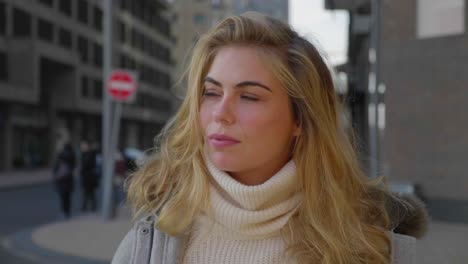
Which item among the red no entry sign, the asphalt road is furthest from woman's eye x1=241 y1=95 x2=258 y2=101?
the red no entry sign

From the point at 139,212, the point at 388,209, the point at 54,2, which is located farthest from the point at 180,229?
the point at 54,2

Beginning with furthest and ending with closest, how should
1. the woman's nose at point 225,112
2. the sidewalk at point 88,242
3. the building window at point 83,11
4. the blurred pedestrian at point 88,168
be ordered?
the building window at point 83,11, the blurred pedestrian at point 88,168, the sidewalk at point 88,242, the woman's nose at point 225,112

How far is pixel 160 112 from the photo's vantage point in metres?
70.6

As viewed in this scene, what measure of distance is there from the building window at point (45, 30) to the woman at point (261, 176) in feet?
124

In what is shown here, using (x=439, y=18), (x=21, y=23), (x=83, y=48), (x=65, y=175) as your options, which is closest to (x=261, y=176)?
(x=439, y=18)

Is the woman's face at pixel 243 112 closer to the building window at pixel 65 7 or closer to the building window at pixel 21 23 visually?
the building window at pixel 21 23

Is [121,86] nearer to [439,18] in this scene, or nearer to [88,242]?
[88,242]

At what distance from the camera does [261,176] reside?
1643 millimetres

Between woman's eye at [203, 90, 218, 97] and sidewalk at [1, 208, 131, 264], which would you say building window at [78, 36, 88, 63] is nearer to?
sidewalk at [1, 208, 131, 264]

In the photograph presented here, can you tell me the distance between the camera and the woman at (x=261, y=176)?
1.55 m

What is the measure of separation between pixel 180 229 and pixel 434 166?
9.97 metres

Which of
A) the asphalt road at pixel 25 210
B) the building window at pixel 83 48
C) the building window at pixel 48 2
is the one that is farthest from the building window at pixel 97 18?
the asphalt road at pixel 25 210

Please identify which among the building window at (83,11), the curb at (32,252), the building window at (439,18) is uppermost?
the building window at (83,11)

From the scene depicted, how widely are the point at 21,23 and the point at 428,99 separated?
29785 millimetres
